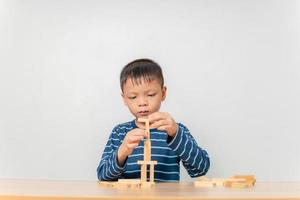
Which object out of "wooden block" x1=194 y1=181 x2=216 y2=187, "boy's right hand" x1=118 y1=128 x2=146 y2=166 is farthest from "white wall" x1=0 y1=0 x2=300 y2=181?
"wooden block" x1=194 y1=181 x2=216 y2=187

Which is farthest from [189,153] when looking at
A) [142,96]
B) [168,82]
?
[168,82]

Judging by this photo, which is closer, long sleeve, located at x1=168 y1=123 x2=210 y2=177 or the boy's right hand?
the boy's right hand

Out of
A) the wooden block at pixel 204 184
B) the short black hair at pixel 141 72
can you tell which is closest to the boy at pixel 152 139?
the short black hair at pixel 141 72

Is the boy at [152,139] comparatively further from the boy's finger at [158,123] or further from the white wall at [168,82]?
the white wall at [168,82]

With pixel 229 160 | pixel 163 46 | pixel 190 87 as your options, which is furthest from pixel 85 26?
pixel 229 160

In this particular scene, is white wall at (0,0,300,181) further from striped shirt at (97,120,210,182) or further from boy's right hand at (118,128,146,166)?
boy's right hand at (118,128,146,166)

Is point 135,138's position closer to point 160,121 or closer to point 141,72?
point 160,121

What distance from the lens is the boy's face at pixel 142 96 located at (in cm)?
125

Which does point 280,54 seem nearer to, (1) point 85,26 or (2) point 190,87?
(2) point 190,87

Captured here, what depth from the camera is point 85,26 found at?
5.10 feet

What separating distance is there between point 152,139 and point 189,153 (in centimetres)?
20

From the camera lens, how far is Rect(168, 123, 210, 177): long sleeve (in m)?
1.10

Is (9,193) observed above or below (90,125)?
below

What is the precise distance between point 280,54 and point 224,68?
151 millimetres
